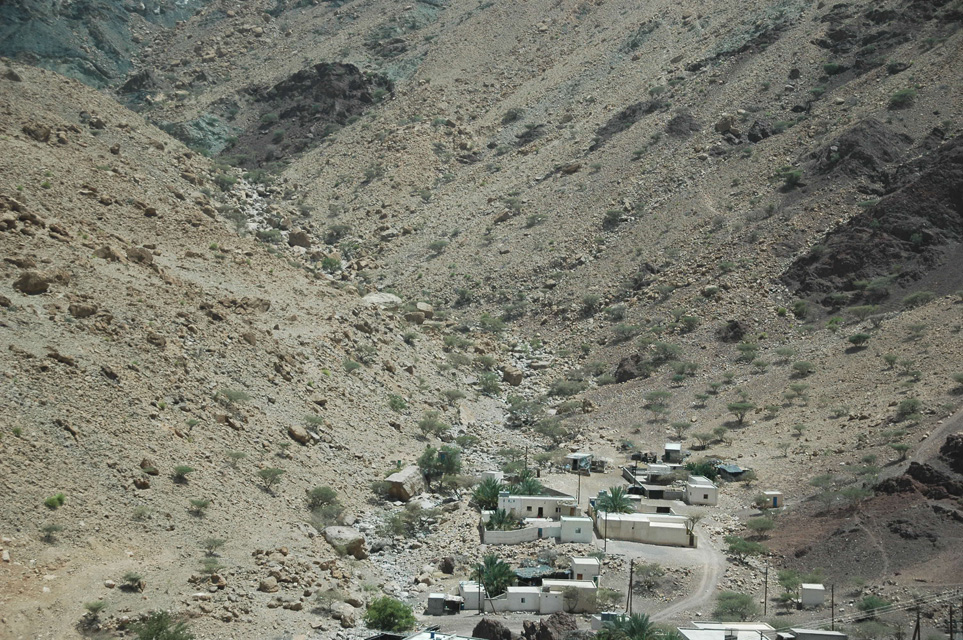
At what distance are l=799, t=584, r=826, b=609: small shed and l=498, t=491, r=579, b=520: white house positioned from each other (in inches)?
285

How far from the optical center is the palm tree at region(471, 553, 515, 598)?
24.2 meters

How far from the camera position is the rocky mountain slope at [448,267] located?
23.3 metres

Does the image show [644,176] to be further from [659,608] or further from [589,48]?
[659,608]

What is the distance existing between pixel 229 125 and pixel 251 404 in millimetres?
45713

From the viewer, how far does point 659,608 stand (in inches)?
947

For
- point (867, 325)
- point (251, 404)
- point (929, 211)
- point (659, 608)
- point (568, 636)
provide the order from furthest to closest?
1. point (929, 211)
2. point (867, 325)
3. point (251, 404)
4. point (659, 608)
5. point (568, 636)

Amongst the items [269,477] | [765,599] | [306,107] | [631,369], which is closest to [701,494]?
[765,599]

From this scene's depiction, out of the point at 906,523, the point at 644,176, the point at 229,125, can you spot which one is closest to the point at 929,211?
the point at 644,176

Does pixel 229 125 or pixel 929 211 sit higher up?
pixel 229 125

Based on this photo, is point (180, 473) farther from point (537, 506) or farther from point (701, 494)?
point (701, 494)

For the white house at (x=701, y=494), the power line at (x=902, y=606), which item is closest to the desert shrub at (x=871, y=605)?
the power line at (x=902, y=606)

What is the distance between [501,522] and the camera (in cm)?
2800

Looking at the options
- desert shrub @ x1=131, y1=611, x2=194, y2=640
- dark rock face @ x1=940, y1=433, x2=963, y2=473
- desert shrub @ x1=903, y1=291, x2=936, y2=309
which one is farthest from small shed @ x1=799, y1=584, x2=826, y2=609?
desert shrub @ x1=903, y1=291, x2=936, y2=309

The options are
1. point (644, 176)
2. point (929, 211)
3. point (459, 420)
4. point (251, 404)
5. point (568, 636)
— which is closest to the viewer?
point (568, 636)
